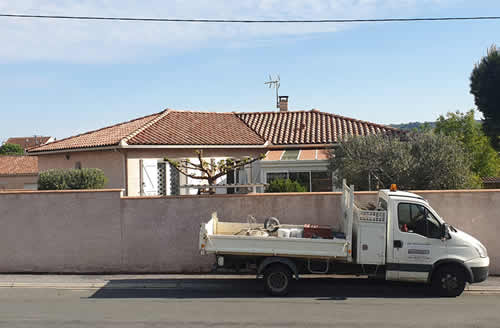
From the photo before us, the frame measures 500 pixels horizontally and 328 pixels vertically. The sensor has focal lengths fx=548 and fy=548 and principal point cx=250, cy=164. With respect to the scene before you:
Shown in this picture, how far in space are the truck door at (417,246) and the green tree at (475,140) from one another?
28.4 meters

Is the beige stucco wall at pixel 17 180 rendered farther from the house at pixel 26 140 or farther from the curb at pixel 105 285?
the house at pixel 26 140

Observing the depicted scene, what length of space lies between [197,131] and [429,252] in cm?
1682

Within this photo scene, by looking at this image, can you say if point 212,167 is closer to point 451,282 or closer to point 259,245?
point 259,245

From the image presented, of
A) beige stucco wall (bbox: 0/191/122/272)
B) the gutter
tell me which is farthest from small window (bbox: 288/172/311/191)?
beige stucco wall (bbox: 0/191/122/272)

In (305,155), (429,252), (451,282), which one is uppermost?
(305,155)

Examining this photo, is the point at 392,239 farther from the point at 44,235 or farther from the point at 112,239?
the point at 44,235

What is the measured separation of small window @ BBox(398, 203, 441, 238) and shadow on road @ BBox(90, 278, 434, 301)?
1.41m

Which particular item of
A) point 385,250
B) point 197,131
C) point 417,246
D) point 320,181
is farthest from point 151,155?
point 417,246

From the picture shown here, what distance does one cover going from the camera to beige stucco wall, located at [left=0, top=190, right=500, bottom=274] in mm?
14367

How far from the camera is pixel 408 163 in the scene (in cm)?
1750

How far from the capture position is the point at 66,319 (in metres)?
9.70

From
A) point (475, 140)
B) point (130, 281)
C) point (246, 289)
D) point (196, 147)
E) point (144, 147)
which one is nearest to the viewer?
point (246, 289)

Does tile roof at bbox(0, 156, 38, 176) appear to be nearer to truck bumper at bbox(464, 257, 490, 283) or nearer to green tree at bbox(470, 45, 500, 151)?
green tree at bbox(470, 45, 500, 151)

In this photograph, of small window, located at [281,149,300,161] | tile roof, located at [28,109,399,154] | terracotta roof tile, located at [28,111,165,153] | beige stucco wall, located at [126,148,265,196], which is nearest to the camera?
beige stucco wall, located at [126,148,265,196]
